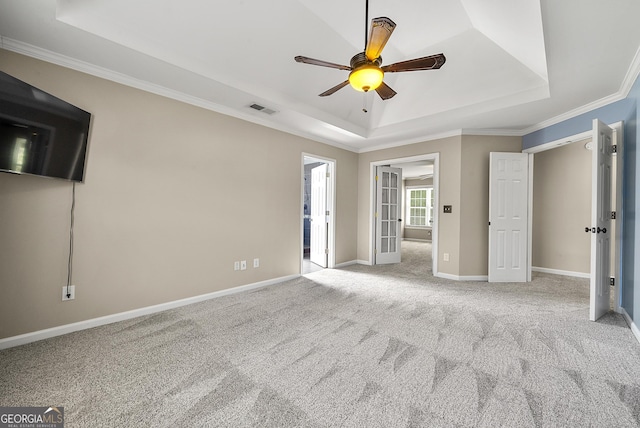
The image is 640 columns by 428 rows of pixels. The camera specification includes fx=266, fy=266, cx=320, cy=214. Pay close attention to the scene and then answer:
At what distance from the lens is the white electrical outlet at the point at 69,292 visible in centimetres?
238

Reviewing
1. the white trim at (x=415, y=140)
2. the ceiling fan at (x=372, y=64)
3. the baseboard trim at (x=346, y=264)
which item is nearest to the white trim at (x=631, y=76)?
the white trim at (x=415, y=140)

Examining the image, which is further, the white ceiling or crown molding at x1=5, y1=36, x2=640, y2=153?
crown molding at x1=5, y1=36, x2=640, y2=153

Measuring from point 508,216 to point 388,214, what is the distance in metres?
2.12

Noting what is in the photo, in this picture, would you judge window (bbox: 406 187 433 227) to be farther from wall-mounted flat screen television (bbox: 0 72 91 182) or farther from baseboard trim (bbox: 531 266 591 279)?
wall-mounted flat screen television (bbox: 0 72 91 182)

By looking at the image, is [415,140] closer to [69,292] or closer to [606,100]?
[606,100]

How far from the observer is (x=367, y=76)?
6.53ft

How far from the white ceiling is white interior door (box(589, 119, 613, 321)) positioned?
1.89ft

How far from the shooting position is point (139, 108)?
9.15ft

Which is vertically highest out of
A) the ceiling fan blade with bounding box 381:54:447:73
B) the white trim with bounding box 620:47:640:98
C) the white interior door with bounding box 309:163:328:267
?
the white trim with bounding box 620:47:640:98

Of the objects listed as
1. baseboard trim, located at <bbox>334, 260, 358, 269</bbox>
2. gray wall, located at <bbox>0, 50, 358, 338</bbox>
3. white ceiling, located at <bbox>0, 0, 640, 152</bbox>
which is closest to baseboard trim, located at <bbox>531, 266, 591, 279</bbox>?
white ceiling, located at <bbox>0, 0, 640, 152</bbox>

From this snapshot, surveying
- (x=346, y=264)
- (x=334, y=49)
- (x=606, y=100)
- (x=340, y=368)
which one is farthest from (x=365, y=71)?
(x=346, y=264)

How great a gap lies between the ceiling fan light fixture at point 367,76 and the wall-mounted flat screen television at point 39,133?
232 centimetres

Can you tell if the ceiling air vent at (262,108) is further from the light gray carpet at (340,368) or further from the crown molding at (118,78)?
the light gray carpet at (340,368)

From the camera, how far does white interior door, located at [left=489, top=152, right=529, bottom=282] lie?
4.18m
